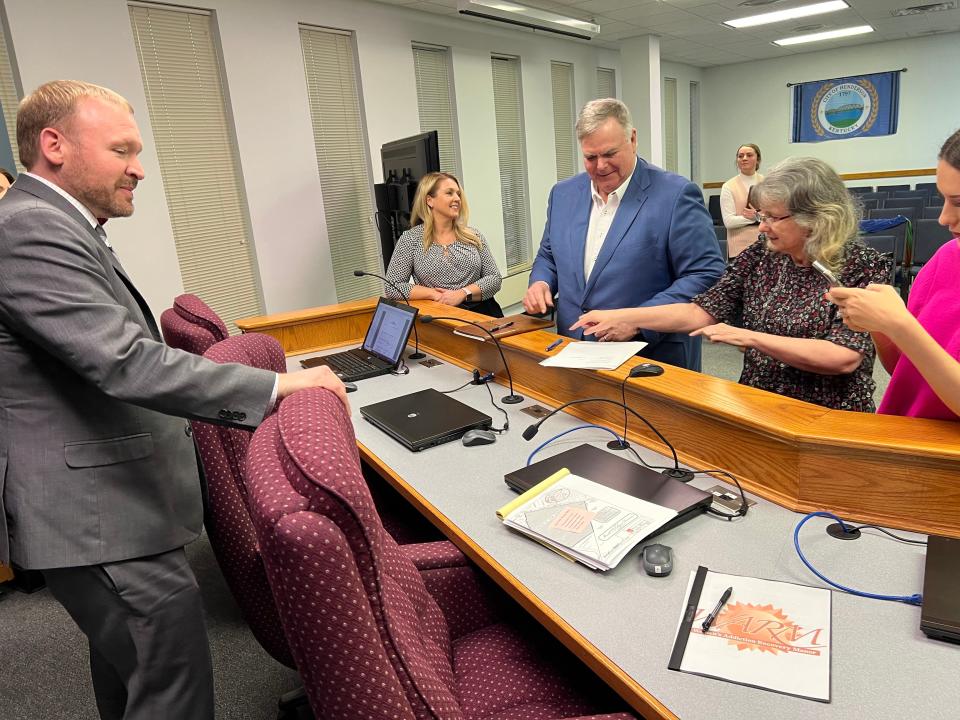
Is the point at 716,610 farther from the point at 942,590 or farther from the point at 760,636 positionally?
Result: the point at 942,590

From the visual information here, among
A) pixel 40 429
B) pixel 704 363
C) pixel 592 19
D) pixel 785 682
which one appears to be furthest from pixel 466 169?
pixel 785 682

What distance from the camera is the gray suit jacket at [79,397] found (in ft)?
3.63

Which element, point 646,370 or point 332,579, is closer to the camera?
point 332,579

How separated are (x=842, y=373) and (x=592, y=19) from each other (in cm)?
593

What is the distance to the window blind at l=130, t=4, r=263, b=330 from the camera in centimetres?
400

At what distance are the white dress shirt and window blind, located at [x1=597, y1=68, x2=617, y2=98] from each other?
633 cm

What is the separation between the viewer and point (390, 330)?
8.34 ft

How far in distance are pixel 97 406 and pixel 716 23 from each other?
795cm

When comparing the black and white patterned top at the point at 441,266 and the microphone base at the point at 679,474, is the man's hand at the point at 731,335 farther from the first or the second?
the black and white patterned top at the point at 441,266

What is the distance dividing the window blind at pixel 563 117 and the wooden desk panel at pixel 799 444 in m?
6.12

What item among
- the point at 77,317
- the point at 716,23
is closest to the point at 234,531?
the point at 77,317

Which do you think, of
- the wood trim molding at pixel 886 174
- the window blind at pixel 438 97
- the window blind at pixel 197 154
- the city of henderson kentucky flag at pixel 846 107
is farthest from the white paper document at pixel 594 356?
the city of henderson kentucky flag at pixel 846 107

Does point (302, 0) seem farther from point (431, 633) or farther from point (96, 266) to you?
point (431, 633)

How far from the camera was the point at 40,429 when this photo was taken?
1174 mm
